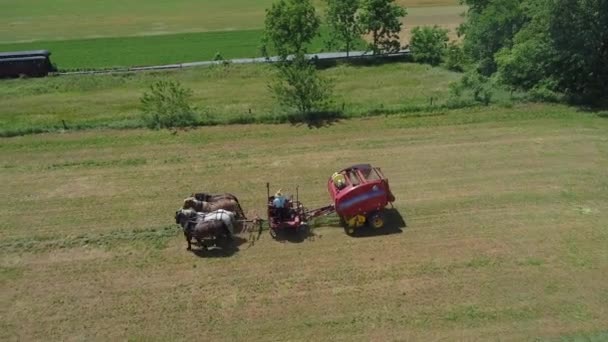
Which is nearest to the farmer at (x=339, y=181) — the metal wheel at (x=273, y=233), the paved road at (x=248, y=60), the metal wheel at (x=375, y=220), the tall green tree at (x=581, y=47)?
the metal wheel at (x=375, y=220)

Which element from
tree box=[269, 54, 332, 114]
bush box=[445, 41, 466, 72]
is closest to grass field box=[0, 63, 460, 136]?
bush box=[445, 41, 466, 72]

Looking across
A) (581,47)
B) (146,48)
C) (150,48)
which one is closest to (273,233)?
(581,47)

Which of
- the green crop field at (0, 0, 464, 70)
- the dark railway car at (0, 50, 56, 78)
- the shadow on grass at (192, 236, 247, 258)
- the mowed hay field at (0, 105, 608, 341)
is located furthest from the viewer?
the green crop field at (0, 0, 464, 70)

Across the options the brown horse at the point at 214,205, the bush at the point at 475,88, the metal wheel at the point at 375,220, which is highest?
the bush at the point at 475,88

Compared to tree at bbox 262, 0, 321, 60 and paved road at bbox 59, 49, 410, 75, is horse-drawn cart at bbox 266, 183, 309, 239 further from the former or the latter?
paved road at bbox 59, 49, 410, 75

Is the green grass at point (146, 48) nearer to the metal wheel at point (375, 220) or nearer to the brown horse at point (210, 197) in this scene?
the brown horse at point (210, 197)

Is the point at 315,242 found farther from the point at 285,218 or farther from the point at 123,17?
the point at 123,17
